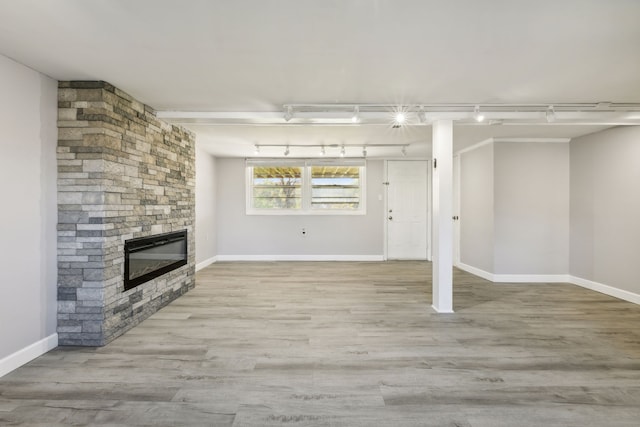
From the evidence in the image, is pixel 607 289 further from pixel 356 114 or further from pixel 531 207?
pixel 356 114

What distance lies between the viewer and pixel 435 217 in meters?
3.91

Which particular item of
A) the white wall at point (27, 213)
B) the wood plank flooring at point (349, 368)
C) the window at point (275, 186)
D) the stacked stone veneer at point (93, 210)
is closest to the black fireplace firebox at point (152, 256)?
the stacked stone veneer at point (93, 210)

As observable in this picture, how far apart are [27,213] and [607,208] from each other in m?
6.64

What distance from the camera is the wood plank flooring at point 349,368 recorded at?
76.7 inches

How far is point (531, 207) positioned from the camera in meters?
5.25

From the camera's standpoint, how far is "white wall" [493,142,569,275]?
525 cm

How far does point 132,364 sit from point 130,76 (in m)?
2.38

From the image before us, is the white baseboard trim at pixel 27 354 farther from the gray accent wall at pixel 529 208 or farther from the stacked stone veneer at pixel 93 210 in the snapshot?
the gray accent wall at pixel 529 208

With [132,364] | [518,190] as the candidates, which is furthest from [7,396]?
[518,190]

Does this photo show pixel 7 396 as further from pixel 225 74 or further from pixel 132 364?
pixel 225 74

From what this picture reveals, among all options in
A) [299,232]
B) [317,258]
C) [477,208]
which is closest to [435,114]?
[477,208]

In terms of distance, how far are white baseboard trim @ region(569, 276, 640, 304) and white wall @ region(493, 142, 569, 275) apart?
0.30 metres

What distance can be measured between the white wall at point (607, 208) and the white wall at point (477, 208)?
4.08 ft

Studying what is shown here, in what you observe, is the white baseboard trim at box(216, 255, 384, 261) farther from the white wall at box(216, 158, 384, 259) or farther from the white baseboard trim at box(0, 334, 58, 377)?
the white baseboard trim at box(0, 334, 58, 377)
